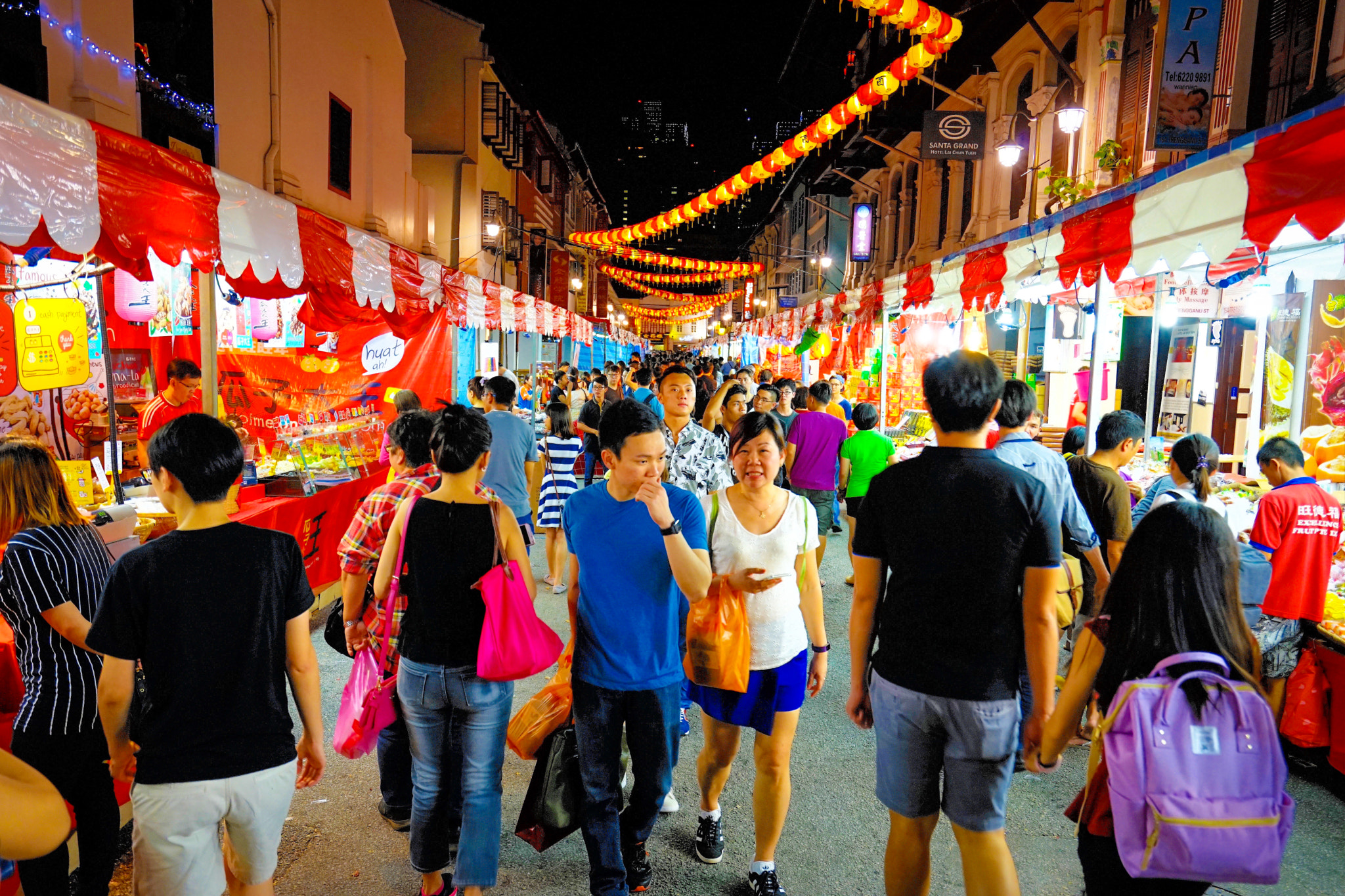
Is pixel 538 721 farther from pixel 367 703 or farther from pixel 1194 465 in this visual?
pixel 1194 465

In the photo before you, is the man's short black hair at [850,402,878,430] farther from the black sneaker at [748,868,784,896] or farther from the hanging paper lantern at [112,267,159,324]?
the hanging paper lantern at [112,267,159,324]

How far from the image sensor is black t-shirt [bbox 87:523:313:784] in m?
2.20

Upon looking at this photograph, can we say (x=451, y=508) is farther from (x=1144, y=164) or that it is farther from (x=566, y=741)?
(x=1144, y=164)

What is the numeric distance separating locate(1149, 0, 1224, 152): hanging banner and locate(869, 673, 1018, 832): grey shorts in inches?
358

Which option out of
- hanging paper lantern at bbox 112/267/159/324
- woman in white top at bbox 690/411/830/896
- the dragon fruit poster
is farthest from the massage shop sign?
the dragon fruit poster

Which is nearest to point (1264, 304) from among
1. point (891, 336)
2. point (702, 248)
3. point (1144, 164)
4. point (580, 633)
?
point (1144, 164)

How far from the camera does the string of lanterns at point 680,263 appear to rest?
25.0m

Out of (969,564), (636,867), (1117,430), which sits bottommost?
(636,867)

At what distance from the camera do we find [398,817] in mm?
3637

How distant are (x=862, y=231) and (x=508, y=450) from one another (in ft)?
56.9

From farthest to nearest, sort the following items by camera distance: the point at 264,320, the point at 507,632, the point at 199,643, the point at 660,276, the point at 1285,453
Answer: the point at 660,276
the point at 264,320
the point at 1285,453
the point at 507,632
the point at 199,643

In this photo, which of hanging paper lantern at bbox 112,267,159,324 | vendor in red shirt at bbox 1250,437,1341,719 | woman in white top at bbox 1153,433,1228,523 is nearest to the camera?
vendor in red shirt at bbox 1250,437,1341,719

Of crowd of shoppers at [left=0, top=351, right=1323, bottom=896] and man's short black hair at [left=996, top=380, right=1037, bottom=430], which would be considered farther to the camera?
man's short black hair at [left=996, top=380, right=1037, bottom=430]

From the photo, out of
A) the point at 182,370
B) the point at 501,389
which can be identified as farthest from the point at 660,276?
the point at 182,370
